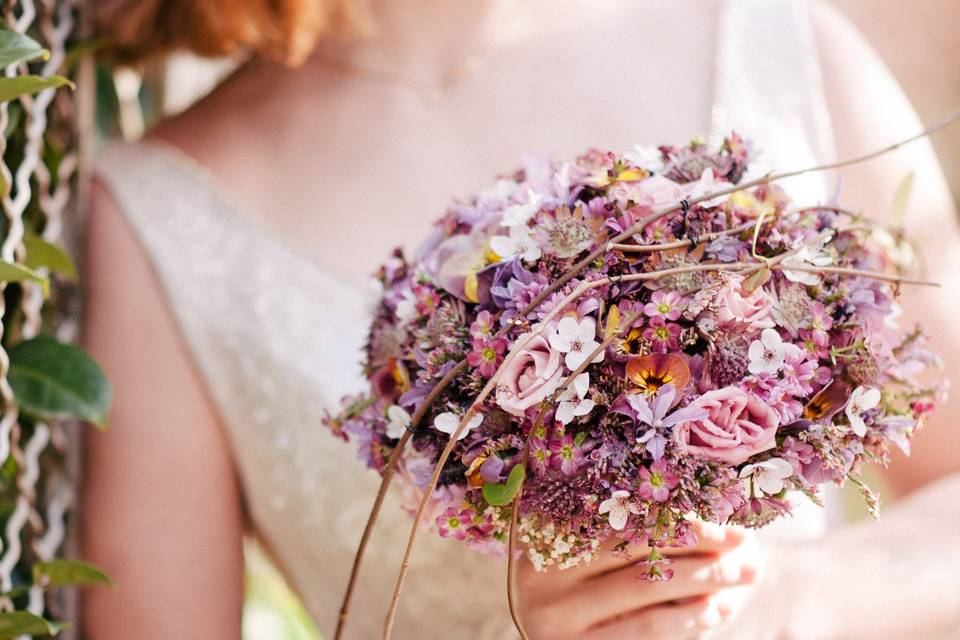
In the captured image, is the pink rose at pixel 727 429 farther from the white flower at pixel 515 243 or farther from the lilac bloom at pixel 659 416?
the white flower at pixel 515 243

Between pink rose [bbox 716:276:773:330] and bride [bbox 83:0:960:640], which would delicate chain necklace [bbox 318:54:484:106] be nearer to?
bride [bbox 83:0:960:640]

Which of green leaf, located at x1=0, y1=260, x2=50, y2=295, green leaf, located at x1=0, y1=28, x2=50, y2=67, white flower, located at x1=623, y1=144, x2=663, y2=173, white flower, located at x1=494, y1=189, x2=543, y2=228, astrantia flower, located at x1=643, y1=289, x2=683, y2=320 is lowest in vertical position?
green leaf, located at x1=0, y1=260, x2=50, y2=295

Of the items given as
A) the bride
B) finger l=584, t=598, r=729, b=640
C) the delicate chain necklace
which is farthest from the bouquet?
the delicate chain necklace

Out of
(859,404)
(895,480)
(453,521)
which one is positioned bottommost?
(895,480)

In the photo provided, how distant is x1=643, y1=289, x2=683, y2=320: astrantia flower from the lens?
2.45ft

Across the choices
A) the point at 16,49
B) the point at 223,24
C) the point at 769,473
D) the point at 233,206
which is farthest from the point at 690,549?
the point at 223,24

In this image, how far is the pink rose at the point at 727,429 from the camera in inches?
28.9

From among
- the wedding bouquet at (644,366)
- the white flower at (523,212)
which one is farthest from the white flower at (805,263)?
the white flower at (523,212)

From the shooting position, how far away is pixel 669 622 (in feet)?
3.07

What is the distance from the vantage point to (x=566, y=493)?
2.50ft

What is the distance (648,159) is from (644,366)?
233 millimetres

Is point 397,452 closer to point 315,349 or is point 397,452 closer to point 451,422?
point 451,422

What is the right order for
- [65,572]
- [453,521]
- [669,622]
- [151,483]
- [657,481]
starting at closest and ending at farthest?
[657,481], [453,521], [669,622], [65,572], [151,483]

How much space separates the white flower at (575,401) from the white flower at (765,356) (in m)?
0.13
